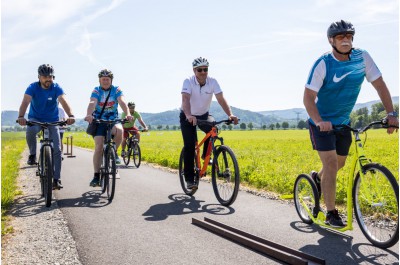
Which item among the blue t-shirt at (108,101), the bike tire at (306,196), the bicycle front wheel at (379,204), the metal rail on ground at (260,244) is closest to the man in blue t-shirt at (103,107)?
the blue t-shirt at (108,101)

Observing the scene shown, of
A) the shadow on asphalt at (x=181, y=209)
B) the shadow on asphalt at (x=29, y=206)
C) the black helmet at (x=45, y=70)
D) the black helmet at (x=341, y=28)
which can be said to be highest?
the black helmet at (x=341, y=28)

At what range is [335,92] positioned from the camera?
16.6ft

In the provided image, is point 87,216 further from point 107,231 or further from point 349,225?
point 349,225

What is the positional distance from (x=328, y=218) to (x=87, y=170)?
9.34 m

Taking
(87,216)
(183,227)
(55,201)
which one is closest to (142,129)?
(55,201)

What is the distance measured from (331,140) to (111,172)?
4292 millimetres

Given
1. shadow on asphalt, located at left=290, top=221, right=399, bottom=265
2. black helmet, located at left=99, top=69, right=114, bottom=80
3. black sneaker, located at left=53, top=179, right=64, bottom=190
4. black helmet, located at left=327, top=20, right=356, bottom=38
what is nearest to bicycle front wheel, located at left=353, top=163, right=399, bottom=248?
shadow on asphalt, located at left=290, top=221, right=399, bottom=265

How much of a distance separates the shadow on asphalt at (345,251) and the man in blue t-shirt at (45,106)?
16.2 feet

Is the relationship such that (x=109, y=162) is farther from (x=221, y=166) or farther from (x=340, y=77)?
(x=340, y=77)

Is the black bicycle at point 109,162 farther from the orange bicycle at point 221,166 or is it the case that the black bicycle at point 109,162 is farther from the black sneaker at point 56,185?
the orange bicycle at point 221,166

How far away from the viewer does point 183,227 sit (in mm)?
5660

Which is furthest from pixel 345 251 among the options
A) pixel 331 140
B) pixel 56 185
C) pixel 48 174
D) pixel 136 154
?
pixel 136 154

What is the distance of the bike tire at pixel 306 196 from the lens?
5469mm

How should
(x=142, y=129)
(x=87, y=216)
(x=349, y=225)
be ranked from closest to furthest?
(x=349, y=225) → (x=87, y=216) → (x=142, y=129)
